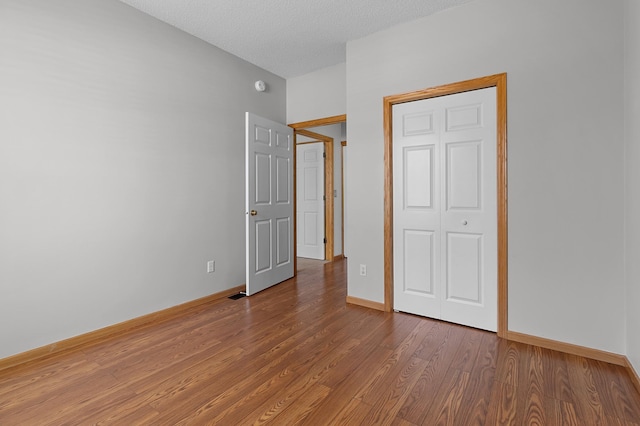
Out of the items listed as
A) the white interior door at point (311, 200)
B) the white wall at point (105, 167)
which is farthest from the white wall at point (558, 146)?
the white interior door at point (311, 200)

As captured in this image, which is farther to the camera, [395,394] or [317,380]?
[317,380]

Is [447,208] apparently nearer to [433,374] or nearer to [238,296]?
[433,374]

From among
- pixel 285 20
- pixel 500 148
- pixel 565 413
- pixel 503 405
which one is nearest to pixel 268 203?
pixel 285 20

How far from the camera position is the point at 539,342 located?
7.36 ft

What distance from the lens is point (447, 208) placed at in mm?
2676

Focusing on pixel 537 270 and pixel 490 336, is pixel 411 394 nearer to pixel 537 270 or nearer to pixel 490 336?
pixel 490 336

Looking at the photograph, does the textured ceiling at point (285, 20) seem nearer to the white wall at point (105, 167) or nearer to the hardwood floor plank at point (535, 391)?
the white wall at point (105, 167)

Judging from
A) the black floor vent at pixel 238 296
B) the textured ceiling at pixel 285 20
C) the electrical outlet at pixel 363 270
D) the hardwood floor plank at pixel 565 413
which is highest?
the textured ceiling at pixel 285 20

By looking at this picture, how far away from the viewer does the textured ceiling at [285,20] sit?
2.56 metres

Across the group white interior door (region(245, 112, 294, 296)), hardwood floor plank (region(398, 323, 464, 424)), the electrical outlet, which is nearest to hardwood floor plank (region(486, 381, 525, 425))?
hardwood floor plank (region(398, 323, 464, 424))

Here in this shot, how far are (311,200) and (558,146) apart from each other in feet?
12.7

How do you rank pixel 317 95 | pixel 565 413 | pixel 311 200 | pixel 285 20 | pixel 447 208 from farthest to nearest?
1. pixel 311 200
2. pixel 317 95
3. pixel 285 20
4. pixel 447 208
5. pixel 565 413

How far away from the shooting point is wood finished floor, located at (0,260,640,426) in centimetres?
155

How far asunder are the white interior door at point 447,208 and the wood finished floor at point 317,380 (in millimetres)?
260
